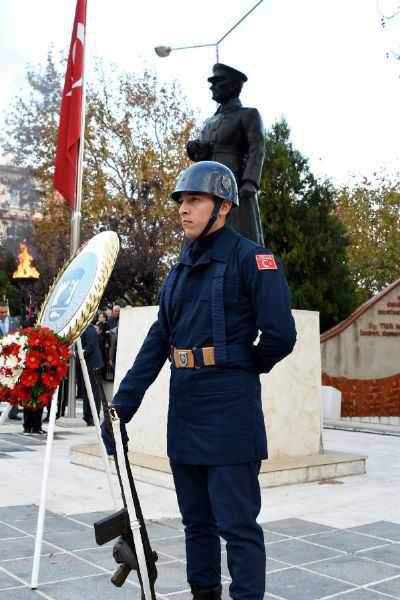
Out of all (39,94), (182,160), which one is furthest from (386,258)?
(39,94)

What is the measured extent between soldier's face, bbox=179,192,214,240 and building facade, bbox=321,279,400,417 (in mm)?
13166

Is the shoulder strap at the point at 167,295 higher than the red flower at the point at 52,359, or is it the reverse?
the shoulder strap at the point at 167,295

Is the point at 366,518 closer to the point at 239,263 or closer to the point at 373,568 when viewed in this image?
the point at 373,568

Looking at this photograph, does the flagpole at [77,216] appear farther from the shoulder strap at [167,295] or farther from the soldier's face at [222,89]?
the shoulder strap at [167,295]

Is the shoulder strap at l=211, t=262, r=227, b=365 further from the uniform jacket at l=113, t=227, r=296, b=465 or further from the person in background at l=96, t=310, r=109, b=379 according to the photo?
the person in background at l=96, t=310, r=109, b=379

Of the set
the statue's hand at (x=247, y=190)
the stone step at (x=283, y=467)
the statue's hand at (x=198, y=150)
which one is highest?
the statue's hand at (x=198, y=150)

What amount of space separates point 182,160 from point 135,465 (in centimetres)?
2243

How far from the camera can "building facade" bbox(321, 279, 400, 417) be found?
16.2 m

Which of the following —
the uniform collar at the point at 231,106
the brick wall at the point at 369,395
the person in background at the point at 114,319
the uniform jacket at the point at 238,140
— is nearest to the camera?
the uniform jacket at the point at 238,140

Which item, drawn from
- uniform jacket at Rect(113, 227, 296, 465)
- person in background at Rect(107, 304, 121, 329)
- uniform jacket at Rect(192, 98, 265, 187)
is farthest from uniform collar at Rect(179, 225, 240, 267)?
person in background at Rect(107, 304, 121, 329)

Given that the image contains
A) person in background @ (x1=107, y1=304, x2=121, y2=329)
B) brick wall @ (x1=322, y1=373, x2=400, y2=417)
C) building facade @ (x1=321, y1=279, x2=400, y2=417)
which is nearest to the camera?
person in background @ (x1=107, y1=304, x2=121, y2=329)

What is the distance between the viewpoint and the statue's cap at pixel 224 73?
716 cm

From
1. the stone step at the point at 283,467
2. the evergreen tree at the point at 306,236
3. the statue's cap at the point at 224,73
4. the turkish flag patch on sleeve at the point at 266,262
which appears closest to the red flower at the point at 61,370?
the turkish flag patch on sleeve at the point at 266,262

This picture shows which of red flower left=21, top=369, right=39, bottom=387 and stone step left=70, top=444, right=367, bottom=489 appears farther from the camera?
stone step left=70, top=444, right=367, bottom=489
